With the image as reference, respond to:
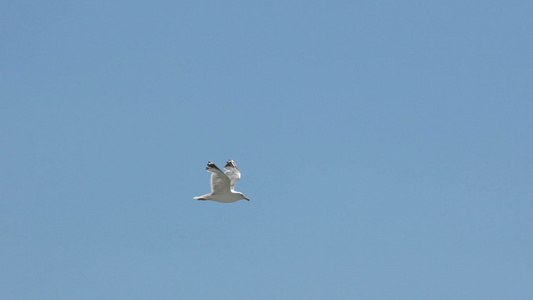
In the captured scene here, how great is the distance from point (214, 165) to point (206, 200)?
471 cm

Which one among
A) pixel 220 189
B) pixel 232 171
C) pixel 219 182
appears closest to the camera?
pixel 219 182

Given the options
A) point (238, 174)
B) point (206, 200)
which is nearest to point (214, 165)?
point (206, 200)

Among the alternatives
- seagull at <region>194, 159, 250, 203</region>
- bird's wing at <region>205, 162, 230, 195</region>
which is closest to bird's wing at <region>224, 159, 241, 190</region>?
seagull at <region>194, 159, 250, 203</region>

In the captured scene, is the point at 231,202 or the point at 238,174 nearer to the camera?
the point at 231,202

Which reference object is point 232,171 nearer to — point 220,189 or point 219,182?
point 220,189

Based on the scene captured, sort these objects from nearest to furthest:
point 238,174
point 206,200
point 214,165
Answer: point 214,165
point 206,200
point 238,174

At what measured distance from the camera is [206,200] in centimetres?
5034

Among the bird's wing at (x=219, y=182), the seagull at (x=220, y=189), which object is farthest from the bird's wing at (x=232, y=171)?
the bird's wing at (x=219, y=182)

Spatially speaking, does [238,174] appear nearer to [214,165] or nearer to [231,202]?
[231,202]

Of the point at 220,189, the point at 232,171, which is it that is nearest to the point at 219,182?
the point at 220,189

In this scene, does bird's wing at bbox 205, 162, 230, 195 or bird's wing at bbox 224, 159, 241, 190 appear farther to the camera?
bird's wing at bbox 224, 159, 241, 190

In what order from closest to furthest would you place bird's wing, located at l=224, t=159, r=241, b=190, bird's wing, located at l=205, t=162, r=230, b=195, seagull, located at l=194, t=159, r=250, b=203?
seagull, located at l=194, t=159, r=250, b=203 → bird's wing, located at l=205, t=162, r=230, b=195 → bird's wing, located at l=224, t=159, r=241, b=190

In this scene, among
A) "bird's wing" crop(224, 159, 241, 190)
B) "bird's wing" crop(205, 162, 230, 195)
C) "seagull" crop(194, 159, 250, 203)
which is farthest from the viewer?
"bird's wing" crop(224, 159, 241, 190)

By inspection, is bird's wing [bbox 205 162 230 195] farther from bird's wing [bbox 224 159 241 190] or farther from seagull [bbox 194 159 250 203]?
bird's wing [bbox 224 159 241 190]
